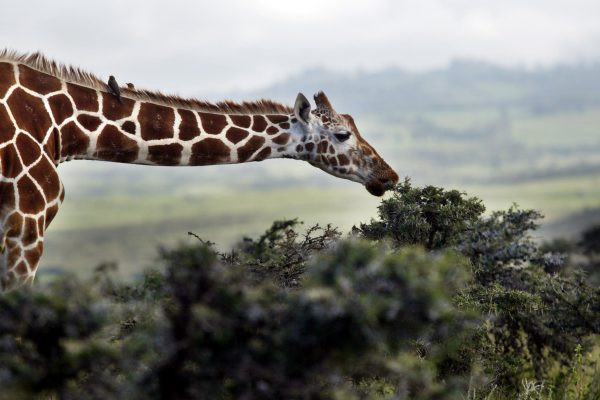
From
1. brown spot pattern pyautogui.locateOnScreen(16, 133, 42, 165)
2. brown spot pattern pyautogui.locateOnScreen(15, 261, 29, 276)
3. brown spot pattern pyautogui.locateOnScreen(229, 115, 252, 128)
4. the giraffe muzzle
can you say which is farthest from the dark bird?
the giraffe muzzle

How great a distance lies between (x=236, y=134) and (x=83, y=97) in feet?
6.22

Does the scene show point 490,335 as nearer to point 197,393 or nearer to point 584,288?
point 584,288

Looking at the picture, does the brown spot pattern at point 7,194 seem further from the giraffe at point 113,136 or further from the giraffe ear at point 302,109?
the giraffe ear at point 302,109

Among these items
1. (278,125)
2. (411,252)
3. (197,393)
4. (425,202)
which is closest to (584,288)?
(425,202)

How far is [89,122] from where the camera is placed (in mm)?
11070

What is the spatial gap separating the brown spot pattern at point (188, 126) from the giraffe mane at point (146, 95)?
175mm

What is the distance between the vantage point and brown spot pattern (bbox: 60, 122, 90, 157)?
431 inches

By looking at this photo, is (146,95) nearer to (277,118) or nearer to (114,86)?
(114,86)

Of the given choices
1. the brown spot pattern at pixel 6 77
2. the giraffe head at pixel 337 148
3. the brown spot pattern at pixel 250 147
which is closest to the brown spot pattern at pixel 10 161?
the brown spot pattern at pixel 6 77

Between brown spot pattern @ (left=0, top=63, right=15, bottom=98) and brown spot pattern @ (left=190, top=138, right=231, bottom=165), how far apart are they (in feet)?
7.11

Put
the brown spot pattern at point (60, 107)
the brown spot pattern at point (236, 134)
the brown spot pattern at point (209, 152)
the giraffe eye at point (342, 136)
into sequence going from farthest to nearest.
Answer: the giraffe eye at point (342, 136), the brown spot pattern at point (236, 134), the brown spot pattern at point (209, 152), the brown spot pattern at point (60, 107)

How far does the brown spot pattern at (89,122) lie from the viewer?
11023 mm

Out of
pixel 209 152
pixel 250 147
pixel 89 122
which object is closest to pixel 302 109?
pixel 250 147

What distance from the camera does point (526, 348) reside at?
1405 centimetres
